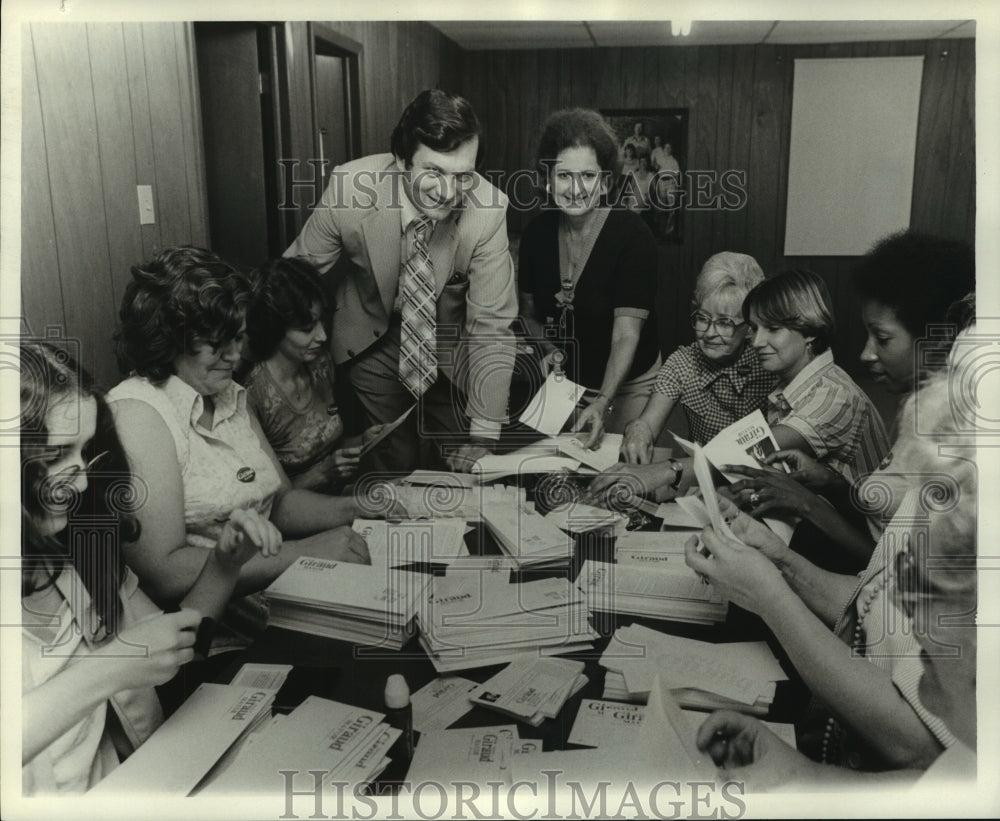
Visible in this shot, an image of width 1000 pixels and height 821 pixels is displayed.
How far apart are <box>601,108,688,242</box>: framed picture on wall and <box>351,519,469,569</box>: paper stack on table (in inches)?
30.0

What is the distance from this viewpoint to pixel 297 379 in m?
1.82

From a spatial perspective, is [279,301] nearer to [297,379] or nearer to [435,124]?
[297,379]

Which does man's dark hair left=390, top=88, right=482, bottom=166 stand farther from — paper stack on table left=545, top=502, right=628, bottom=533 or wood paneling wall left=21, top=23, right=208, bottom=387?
paper stack on table left=545, top=502, right=628, bottom=533

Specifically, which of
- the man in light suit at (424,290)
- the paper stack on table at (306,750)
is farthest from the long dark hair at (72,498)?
the man in light suit at (424,290)

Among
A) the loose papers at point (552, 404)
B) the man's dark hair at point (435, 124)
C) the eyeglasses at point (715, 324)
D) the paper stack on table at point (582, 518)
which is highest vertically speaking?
the man's dark hair at point (435, 124)

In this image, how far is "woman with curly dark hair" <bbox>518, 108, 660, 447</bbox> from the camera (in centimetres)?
178

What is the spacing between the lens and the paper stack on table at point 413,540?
5.90 feet

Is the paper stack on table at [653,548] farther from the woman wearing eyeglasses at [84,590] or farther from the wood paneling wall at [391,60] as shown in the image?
the wood paneling wall at [391,60]

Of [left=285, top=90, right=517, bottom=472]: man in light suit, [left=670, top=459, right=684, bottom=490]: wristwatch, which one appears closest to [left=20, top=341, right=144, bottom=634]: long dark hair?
[left=285, top=90, right=517, bottom=472]: man in light suit

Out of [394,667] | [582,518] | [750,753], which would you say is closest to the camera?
[750,753]

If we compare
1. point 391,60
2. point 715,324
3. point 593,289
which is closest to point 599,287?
point 593,289

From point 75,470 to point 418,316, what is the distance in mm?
746

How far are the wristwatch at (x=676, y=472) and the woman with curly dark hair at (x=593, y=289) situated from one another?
14 centimetres

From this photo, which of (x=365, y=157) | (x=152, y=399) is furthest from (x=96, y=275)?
(x=365, y=157)
